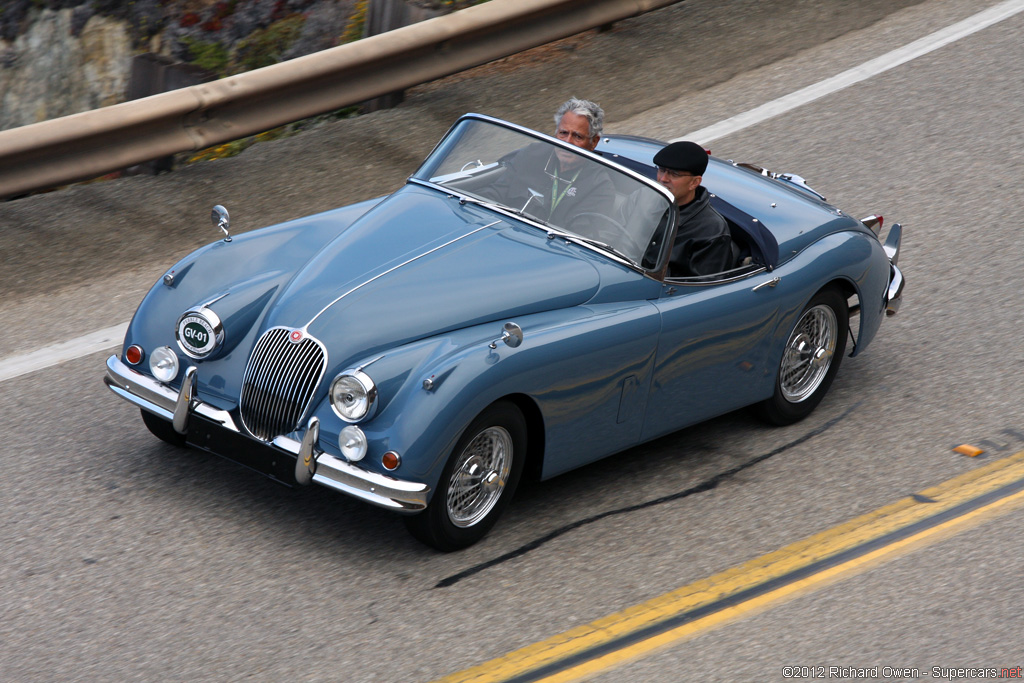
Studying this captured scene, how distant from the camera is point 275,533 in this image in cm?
505

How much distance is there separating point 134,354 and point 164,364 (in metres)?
0.18

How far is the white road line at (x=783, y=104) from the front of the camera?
6512mm

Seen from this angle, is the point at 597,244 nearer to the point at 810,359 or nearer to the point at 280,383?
the point at 810,359

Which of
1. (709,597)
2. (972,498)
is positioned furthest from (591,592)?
(972,498)

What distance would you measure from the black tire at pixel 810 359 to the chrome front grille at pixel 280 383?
2482 mm

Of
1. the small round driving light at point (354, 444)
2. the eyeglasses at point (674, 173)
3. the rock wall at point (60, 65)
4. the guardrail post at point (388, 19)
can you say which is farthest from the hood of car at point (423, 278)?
the rock wall at point (60, 65)

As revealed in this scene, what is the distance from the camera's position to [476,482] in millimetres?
5020

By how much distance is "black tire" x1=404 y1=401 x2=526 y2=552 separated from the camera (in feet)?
15.9

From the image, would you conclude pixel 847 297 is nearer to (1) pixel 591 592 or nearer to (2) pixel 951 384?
(2) pixel 951 384

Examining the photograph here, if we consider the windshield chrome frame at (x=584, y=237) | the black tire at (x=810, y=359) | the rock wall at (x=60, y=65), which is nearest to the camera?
the windshield chrome frame at (x=584, y=237)

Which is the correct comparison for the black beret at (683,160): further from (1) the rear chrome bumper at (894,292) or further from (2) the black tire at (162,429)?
(2) the black tire at (162,429)

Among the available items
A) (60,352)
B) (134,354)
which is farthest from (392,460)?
(60,352)

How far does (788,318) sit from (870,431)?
0.76 metres

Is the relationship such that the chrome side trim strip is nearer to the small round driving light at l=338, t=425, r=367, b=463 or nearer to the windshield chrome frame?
the windshield chrome frame
